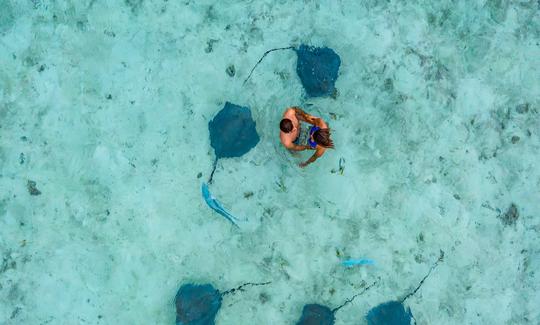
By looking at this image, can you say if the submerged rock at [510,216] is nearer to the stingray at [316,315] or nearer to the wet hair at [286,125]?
the stingray at [316,315]

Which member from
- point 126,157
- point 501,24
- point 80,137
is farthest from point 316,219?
point 501,24

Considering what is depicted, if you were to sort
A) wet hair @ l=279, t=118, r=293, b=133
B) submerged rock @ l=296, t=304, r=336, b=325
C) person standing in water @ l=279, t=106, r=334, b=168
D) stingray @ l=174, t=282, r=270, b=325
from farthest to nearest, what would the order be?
submerged rock @ l=296, t=304, r=336, b=325 → stingray @ l=174, t=282, r=270, b=325 → person standing in water @ l=279, t=106, r=334, b=168 → wet hair @ l=279, t=118, r=293, b=133

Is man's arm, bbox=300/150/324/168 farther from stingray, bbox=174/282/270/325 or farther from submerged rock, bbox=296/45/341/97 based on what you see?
stingray, bbox=174/282/270/325

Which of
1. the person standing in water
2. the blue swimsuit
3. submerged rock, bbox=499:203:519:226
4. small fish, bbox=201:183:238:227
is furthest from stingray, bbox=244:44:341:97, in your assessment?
submerged rock, bbox=499:203:519:226

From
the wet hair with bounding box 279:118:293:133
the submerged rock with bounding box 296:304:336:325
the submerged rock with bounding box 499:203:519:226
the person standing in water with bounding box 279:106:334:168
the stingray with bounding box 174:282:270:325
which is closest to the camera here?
the wet hair with bounding box 279:118:293:133

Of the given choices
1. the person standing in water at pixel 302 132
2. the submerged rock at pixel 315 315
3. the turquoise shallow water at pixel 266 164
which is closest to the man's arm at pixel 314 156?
the person standing in water at pixel 302 132

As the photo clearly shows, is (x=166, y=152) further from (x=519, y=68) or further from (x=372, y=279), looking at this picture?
(x=519, y=68)

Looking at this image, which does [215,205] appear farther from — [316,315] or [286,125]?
[316,315]
